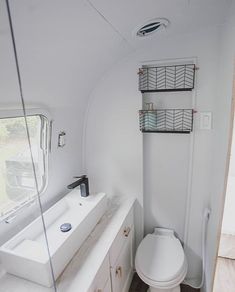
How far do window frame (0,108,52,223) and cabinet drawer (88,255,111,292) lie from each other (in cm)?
60

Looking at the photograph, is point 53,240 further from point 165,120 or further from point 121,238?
point 165,120

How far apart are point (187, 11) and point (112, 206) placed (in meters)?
1.62

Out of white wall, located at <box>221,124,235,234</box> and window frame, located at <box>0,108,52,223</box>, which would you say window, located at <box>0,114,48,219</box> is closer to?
window frame, located at <box>0,108,52,223</box>

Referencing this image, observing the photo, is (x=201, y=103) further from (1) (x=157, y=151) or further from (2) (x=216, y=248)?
(2) (x=216, y=248)

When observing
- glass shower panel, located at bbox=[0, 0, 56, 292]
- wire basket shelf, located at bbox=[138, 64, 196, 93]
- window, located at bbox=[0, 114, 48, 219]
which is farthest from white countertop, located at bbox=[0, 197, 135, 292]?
wire basket shelf, located at bbox=[138, 64, 196, 93]

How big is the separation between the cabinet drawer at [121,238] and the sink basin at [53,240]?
21 centimetres

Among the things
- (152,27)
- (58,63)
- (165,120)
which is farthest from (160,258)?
(152,27)

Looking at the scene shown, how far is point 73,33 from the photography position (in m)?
1.03

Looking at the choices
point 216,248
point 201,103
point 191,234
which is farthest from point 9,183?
point 191,234

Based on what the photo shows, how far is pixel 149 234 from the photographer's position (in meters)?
2.00

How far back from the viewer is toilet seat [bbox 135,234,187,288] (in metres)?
1.52

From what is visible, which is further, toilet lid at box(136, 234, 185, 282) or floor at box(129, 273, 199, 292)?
floor at box(129, 273, 199, 292)

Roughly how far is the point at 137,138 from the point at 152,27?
35.5 inches

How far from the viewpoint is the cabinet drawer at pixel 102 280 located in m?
1.14
